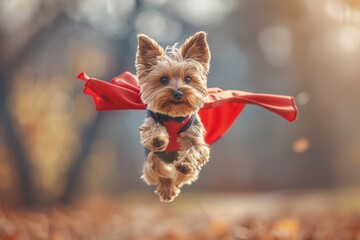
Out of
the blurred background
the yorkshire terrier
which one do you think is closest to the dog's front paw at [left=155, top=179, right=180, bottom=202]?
the yorkshire terrier

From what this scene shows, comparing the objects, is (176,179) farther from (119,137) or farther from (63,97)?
(63,97)

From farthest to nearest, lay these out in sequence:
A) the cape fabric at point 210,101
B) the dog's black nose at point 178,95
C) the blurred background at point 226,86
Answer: the blurred background at point 226,86 < the cape fabric at point 210,101 < the dog's black nose at point 178,95

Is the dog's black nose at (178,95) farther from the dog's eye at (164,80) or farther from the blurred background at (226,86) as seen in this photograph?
the blurred background at (226,86)

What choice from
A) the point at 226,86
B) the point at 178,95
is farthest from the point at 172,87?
the point at 226,86

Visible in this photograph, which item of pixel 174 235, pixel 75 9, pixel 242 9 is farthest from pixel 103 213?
pixel 242 9

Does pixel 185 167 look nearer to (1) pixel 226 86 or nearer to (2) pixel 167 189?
(2) pixel 167 189

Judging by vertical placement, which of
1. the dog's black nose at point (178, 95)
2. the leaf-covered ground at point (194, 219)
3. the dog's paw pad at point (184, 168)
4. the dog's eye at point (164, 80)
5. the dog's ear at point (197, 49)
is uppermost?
the leaf-covered ground at point (194, 219)

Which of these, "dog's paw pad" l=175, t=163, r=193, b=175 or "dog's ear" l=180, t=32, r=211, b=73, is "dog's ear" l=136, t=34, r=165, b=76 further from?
"dog's paw pad" l=175, t=163, r=193, b=175

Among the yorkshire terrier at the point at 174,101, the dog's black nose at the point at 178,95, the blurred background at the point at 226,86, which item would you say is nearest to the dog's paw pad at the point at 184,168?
the yorkshire terrier at the point at 174,101

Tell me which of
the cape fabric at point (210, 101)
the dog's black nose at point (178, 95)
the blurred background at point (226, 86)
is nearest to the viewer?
the dog's black nose at point (178, 95)
